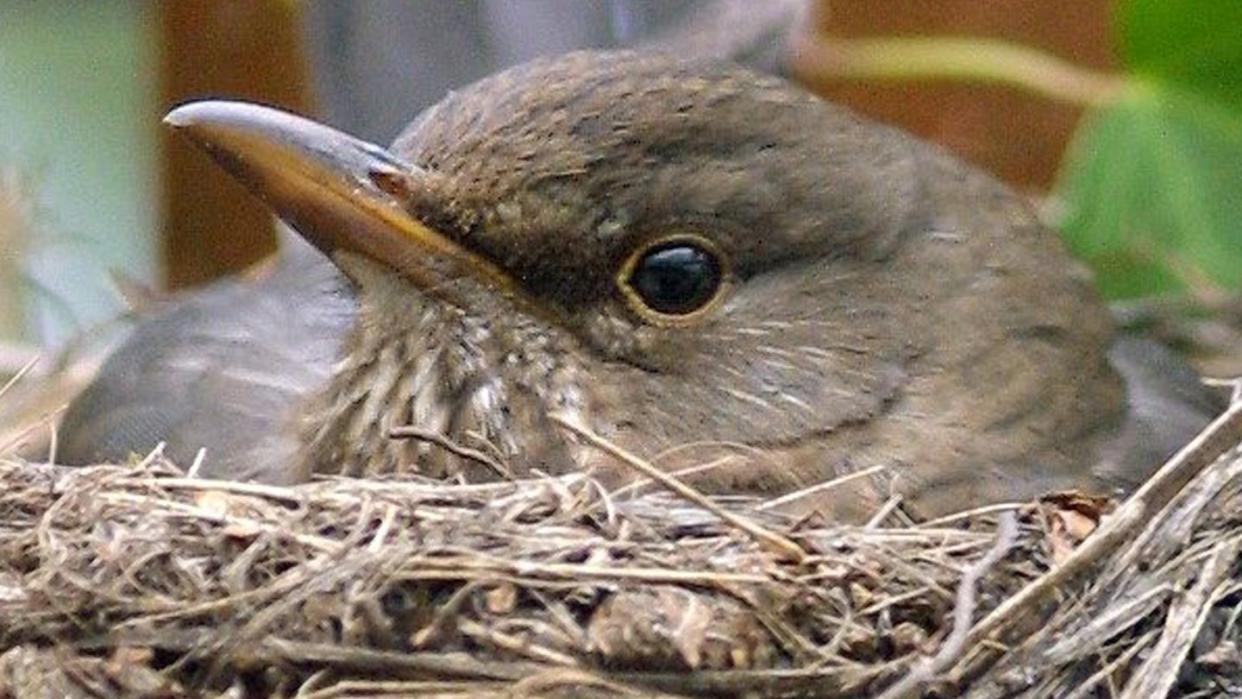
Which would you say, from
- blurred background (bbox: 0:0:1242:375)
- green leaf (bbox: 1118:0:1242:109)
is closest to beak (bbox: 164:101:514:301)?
Answer: blurred background (bbox: 0:0:1242:375)

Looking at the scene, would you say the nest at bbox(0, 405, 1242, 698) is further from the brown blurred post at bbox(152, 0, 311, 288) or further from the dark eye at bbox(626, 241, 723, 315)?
the brown blurred post at bbox(152, 0, 311, 288)

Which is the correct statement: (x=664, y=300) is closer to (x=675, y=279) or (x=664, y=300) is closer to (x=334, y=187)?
(x=675, y=279)

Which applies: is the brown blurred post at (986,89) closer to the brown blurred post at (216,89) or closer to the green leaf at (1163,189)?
the green leaf at (1163,189)

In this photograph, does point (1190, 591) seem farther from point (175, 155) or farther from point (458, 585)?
point (175, 155)

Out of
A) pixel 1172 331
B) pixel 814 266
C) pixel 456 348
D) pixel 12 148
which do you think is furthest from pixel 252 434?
pixel 1172 331

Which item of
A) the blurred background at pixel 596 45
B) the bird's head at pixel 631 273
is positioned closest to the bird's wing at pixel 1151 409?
the bird's head at pixel 631 273

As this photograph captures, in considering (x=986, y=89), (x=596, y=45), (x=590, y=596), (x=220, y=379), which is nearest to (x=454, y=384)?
(x=590, y=596)
